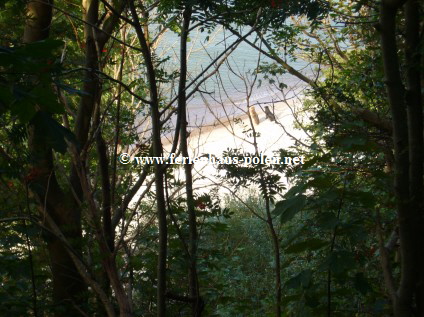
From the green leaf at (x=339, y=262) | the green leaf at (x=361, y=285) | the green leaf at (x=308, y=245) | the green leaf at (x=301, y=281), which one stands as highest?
the green leaf at (x=308, y=245)

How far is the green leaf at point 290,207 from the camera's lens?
1.12 meters

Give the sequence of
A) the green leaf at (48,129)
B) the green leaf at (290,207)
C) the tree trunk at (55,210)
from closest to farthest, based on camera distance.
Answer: the green leaf at (48,129), the green leaf at (290,207), the tree trunk at (55,210)

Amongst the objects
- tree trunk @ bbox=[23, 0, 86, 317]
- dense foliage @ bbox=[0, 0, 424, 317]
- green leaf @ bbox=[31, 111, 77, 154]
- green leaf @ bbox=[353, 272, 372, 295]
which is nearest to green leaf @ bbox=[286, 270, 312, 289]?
dense foliage @ bbox=[0, 0, 424, 317]

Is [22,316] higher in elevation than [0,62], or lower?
lower

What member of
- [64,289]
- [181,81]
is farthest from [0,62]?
[64,289]

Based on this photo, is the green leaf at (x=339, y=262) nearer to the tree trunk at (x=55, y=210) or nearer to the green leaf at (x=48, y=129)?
the green leaf at (x=48, y=129)

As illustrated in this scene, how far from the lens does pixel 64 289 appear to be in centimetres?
215

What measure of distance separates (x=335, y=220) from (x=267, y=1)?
93cm

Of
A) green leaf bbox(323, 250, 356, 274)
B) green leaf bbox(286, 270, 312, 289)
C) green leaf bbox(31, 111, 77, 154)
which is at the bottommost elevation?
green leaf bbox(286, 270, 312, 289)

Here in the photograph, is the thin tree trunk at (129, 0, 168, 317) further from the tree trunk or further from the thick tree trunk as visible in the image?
the tree trunk

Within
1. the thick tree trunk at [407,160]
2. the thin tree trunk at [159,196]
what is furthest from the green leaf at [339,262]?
the thin tree trunk at [159,196]

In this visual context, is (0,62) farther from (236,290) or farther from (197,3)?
(236,290)

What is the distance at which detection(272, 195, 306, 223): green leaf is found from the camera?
43.9 inches

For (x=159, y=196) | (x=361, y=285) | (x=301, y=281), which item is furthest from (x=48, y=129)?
(x=361, y=285)
